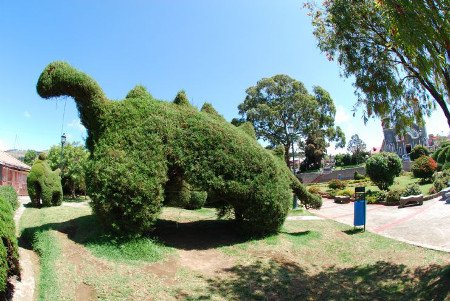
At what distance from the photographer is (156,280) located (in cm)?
691

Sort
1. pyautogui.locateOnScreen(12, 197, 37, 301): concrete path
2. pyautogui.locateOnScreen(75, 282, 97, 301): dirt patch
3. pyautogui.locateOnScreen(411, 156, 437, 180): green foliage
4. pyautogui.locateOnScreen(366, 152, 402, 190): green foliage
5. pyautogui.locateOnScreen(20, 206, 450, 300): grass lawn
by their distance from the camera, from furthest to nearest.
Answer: pyautogui.locateOnScreen(411, 156, 437, 180): green foliage
pyautogui.locateOnScreen(366, 152, 402, 190): green foliage
pyautogui.locateOnScreen(20, 206, 450, 300): grass lawn
pyautogui.locateOnScreen(75, 282, 97, 301): dirt patch
pyautogui.locateOnScreen(12, 197, 37, 301): concrete path

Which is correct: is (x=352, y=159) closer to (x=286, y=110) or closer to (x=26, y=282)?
(x=286, y=110)

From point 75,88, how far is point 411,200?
16661 millimetres

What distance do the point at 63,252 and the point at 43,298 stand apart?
2.03 m

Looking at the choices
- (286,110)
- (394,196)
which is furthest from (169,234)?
(286,110)

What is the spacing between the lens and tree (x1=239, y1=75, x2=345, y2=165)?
4306cm

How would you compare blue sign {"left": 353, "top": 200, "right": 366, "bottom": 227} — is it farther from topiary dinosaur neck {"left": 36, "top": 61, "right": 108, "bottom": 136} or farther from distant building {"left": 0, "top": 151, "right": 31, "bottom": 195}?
distant building {"left": 0, "top": 151, "right": 31, "bottom": 195}

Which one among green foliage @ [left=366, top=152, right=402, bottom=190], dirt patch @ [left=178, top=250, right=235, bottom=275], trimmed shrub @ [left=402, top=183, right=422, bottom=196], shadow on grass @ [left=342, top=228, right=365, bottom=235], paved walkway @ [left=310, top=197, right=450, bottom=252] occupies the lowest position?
dirt patch @ [left=178, top=250, right=235, bottom=275]

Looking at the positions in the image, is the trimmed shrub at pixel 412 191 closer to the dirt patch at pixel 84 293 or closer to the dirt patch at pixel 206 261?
the dirt patch at pixel 206 261

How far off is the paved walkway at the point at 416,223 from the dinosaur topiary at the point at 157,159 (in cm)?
430

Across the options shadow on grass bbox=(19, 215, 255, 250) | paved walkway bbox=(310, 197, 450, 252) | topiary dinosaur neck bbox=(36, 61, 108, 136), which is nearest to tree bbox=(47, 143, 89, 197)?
shadow on grass bbox=(19, 215, 255, 250)

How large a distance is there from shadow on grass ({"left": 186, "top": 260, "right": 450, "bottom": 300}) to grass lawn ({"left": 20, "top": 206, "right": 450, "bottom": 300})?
0.02 metres

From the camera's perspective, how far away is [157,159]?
29.5ft

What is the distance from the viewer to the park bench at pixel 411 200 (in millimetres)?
17916
